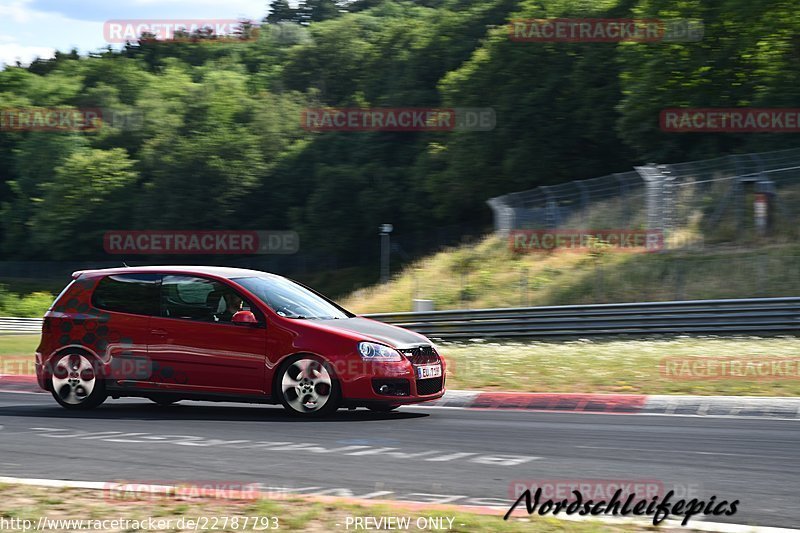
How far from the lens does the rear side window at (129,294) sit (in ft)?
39.0

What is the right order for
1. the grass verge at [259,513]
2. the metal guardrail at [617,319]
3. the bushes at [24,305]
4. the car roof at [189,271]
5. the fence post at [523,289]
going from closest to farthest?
the grass verge at [259,513] < the car roof at [189,271] < the metal guardrail at [617,319] < the fence post at [523,289] < the bushes at [24,305]

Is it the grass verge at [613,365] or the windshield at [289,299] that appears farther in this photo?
the grass verge at [613,365]

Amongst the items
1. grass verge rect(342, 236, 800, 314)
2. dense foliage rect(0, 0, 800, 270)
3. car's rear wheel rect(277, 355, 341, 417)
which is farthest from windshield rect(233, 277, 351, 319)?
dense foliage rect(0, 0, 800, 270)

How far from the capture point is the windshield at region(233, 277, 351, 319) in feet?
38.0

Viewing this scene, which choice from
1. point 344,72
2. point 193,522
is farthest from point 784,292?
point 344,72

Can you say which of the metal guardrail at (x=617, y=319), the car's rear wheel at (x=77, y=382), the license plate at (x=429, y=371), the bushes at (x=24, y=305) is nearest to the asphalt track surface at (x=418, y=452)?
the car's rear wheel at (x=77, y=382)

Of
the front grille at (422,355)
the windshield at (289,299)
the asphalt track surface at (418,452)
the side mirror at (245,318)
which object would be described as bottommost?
the asphalt track surface at (418,452)

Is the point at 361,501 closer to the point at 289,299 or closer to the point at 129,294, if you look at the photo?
the point at 289,299

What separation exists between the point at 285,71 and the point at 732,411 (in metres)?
83.7

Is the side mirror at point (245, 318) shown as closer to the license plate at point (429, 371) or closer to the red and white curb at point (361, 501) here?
the license plate at point (429, 371)

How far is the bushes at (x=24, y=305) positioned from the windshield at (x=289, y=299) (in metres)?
53.3

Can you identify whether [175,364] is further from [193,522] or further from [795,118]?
[795,118]

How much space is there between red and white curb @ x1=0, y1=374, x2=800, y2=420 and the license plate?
148 centimetres

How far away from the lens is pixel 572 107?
184 feet
